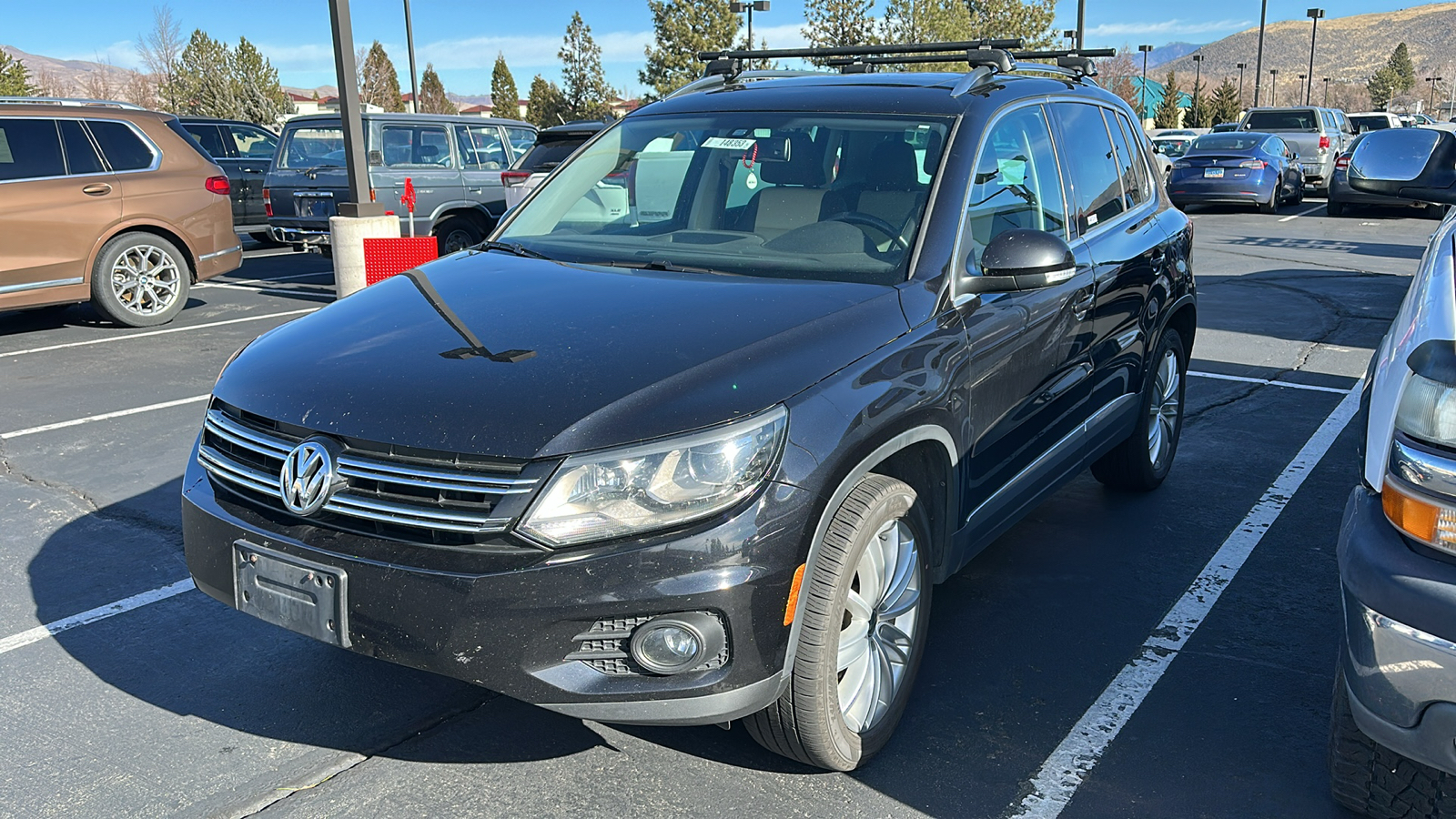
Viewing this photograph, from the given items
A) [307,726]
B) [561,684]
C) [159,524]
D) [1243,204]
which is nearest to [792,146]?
[561,684]

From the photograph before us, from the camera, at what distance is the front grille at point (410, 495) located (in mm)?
2516

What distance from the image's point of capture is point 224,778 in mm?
3000

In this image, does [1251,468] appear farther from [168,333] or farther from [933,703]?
[168,333]

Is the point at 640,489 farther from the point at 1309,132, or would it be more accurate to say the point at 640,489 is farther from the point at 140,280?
the point at 1309,132

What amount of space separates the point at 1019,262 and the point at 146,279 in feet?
29.4

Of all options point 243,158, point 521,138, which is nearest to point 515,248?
point 521,138

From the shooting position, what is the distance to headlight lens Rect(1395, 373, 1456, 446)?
2.27 m

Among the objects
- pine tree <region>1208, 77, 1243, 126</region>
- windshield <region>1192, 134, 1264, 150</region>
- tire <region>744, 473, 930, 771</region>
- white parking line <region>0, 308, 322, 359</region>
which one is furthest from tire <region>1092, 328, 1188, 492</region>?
pine tree <region>1208, 77, 1243, 126</region>

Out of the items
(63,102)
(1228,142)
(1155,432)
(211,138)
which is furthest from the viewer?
(1228,142)

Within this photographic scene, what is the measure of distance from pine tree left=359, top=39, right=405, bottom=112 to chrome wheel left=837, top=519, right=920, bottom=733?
181 feet

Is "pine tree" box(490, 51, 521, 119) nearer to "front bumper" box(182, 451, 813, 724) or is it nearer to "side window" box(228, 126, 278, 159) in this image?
"side window" box(228, 126, 278, 159)

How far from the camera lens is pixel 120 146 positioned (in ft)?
32.4

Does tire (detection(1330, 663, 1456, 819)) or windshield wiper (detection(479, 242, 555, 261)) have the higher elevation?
windshield wiper (detection(479, 242, 555, 261))

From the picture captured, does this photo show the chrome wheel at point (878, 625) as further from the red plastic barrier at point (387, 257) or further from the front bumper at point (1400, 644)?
the red plastic barrier at point (387, 257)
